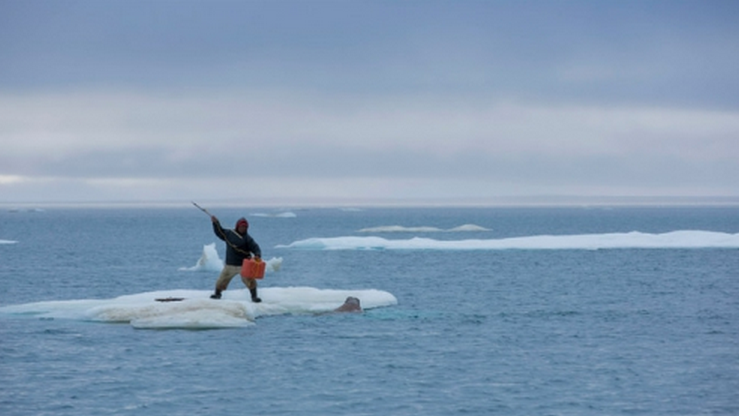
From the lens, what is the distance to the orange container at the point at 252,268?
2719cm

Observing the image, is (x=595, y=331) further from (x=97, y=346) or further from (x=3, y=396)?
(x=3, y=396)

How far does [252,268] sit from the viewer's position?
27.3 metres

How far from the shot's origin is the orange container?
89.2ft

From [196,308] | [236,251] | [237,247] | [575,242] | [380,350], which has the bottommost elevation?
[380,350]

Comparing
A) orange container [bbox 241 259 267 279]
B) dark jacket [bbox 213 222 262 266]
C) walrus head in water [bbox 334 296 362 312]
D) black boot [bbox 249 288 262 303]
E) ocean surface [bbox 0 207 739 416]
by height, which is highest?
dark jacket [bbox 213 222 262 266]

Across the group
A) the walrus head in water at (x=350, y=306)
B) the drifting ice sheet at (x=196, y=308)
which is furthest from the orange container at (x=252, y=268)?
the walrus head in water at (x=350, y=306)

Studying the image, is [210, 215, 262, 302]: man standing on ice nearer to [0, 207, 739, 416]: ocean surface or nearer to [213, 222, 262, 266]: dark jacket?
[213, 222, 262, 266]: dark jacket

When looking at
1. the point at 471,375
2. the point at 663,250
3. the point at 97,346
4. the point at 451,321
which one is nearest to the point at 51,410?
the point at 97,346

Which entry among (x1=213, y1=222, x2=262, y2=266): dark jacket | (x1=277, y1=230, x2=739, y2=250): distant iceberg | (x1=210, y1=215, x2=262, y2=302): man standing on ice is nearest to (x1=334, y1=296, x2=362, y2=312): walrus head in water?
(x1=210, y1=215, x2=262, y2=302): man standing on ice

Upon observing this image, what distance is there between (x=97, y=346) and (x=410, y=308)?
11.8 meters

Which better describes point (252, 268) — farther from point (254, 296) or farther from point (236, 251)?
point (254, 296)

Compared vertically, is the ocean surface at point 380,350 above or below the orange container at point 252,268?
below

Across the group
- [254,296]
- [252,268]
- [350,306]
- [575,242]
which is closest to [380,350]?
A: [252,268]

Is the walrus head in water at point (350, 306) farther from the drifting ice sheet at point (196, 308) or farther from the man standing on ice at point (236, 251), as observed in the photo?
the man standing on ice at point (236, 251)
